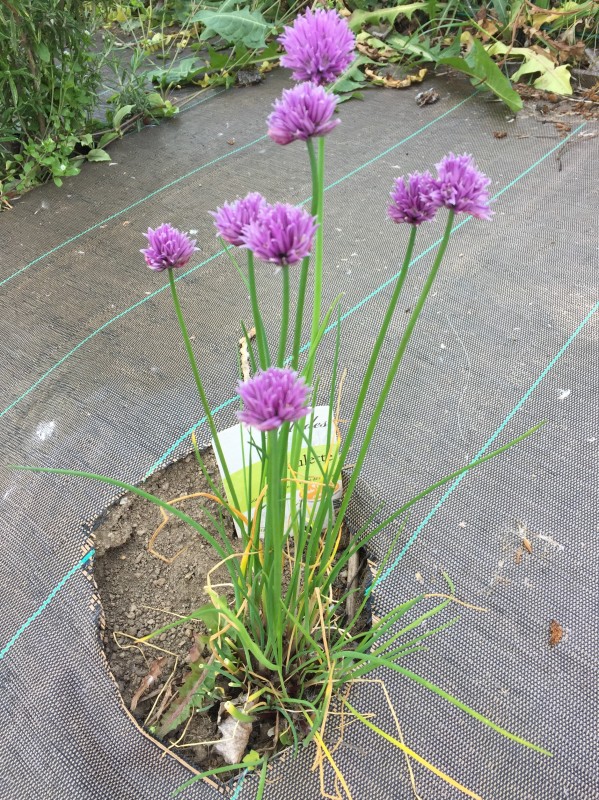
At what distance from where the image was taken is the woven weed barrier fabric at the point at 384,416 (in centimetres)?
68

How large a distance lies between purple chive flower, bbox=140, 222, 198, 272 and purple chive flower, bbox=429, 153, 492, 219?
0.63ft

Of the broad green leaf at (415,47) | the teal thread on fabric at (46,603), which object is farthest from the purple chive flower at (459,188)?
the broad green leaf at (415,47)

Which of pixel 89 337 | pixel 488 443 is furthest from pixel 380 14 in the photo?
pixel 488 443

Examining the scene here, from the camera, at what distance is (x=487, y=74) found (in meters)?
1.71

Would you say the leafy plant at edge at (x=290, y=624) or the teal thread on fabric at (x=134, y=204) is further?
the teal thread on fabric at (x=134, y=204)

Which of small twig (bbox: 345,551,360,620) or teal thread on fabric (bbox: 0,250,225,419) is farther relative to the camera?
teal thread on fabric (bbox: 0,250,225,419)

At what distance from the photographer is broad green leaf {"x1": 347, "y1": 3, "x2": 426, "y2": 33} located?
6.57 ft

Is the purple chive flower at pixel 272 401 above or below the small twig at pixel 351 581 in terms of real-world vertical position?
above

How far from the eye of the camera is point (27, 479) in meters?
0.95

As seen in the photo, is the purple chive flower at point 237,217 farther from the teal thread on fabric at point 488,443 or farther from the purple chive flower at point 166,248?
the teal thread on fabric at point 488,443

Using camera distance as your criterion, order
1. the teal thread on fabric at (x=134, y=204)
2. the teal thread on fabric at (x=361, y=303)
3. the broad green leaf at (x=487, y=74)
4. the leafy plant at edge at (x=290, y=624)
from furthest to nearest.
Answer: the broad green leaf at (x=487, y=74) < the teal thread on fabric at (x=134, y=204) < the teal thread on fabric at (x=361, y=303) < the leafy plant at edge at (x=290, y=624)

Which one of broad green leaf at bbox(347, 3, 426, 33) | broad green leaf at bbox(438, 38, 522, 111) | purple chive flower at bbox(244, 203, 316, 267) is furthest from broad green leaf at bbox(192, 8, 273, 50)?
purple chive flower at bbox(244, 203, 316, 267)

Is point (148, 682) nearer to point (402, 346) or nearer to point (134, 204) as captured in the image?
point (402, 346)

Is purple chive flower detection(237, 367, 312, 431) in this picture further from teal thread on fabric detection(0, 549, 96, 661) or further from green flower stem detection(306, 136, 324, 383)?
teal thread on fabric detection(0, 549, 96, 661)
